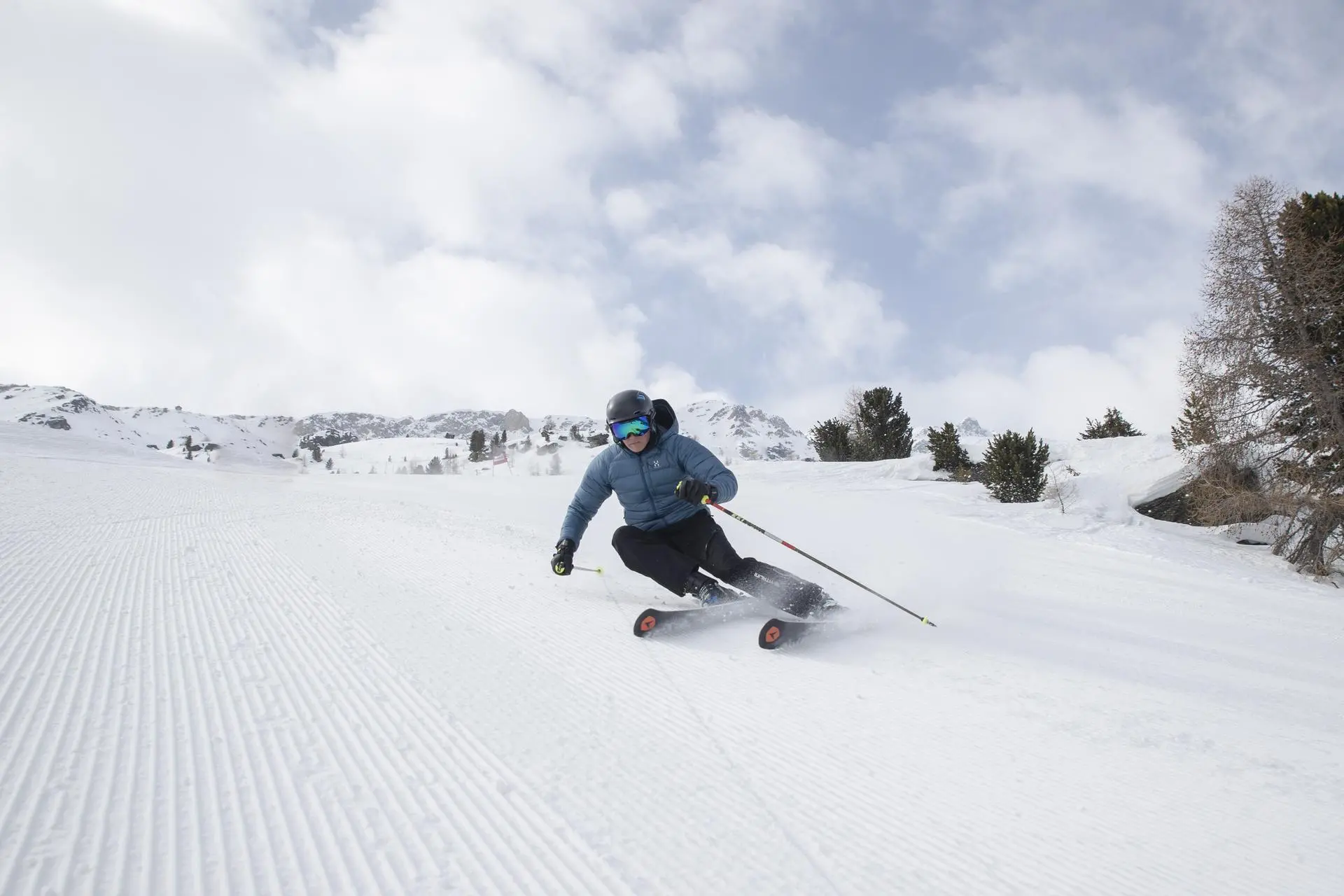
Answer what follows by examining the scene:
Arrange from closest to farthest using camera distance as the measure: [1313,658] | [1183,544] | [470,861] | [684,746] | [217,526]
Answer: [470,861] < [684,746] < [1313,658] < [217,526] < [1183,544]

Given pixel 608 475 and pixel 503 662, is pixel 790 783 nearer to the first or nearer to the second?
pixel 503 662

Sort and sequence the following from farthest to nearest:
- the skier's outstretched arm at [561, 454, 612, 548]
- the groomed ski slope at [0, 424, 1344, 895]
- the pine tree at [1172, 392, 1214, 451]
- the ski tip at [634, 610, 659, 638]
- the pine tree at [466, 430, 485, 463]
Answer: the pine tree at [466, 430, 485, 463], the pine tree at [1172, 392, 1214, 451], the skier's outstretched arm at [561, 454, 612, 548], the ski tip at [634, 610, 659, 638], the groomed ski slope at [0, 424, 1344, 895]

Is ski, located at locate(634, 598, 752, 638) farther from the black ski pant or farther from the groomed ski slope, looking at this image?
the black ski pant

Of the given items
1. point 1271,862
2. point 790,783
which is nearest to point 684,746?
point 790,783

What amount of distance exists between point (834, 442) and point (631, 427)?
2759 centimetres

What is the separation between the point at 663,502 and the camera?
488cm

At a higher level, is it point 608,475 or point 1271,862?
point 608,475

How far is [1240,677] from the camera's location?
11.9 feet

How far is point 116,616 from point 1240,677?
658cm

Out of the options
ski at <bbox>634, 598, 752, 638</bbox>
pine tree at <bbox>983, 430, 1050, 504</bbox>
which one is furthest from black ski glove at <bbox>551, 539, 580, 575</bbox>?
pine tree at <bbox>983, 430, 1050, 504</bbox>

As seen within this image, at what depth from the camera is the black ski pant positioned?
4.09m

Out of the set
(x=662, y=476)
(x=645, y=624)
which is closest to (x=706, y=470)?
(x=662, y=476)

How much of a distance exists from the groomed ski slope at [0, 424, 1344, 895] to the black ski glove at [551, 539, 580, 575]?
20cm

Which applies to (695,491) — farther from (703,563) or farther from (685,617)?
(685,617)
